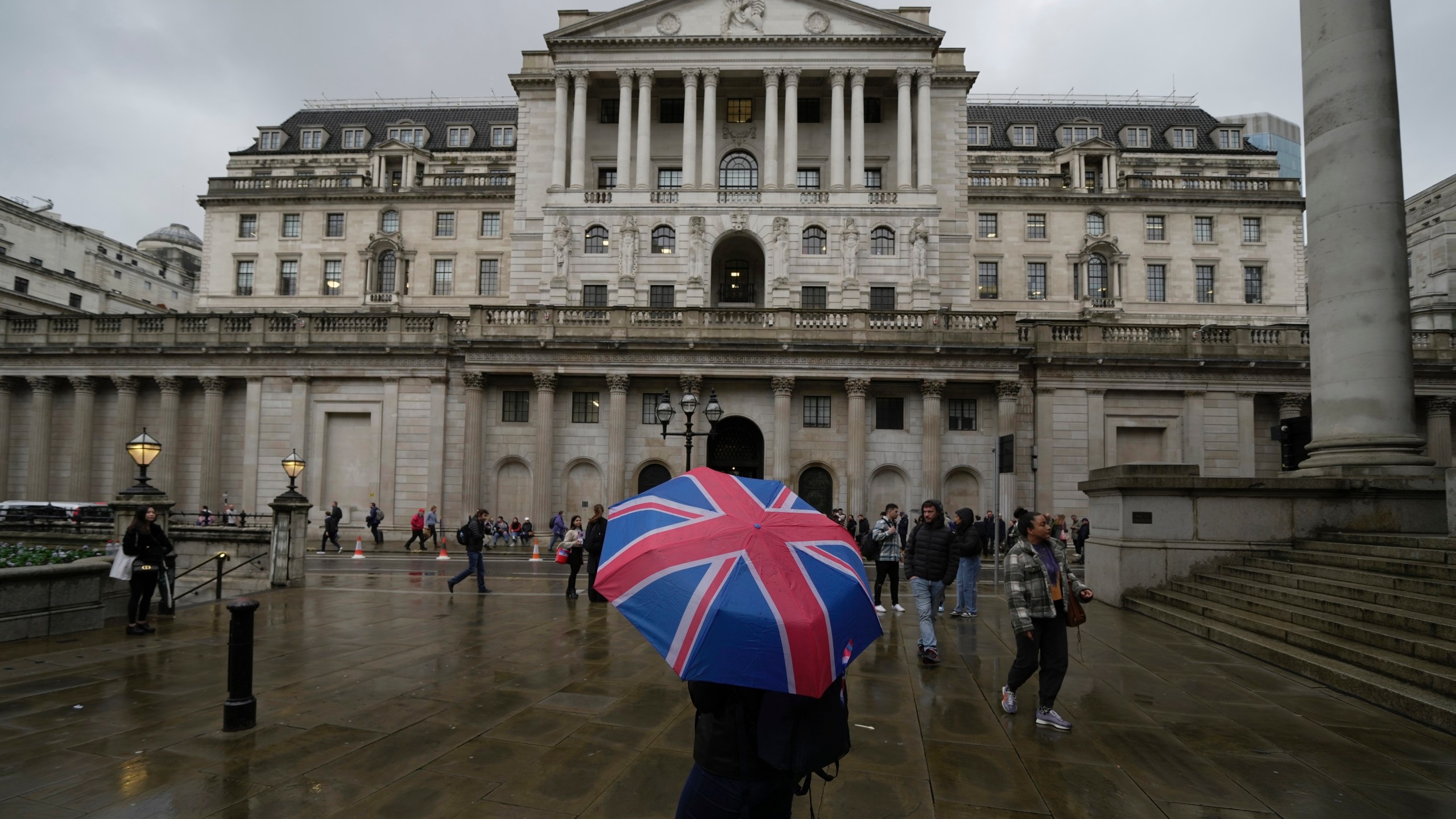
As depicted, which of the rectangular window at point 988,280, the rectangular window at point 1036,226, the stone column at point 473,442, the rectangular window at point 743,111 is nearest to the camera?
the stone column at point 473,442

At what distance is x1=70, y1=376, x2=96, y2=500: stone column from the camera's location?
32.2m

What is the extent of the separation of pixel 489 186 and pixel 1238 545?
50601 millimetres

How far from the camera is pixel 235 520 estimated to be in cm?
2970

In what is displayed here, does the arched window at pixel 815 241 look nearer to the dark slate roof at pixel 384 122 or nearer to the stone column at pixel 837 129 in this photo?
the stone column at pixel 837 129

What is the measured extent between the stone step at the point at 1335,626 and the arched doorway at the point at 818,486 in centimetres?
1725

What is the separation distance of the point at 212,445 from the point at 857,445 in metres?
27.8

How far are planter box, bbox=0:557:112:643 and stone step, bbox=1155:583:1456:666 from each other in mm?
17786

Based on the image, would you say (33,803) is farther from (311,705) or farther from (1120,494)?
(1120,494)

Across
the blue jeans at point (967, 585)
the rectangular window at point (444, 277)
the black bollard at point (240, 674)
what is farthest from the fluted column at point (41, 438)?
the blue jeans at point (967, 585)

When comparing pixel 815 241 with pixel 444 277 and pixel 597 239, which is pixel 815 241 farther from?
pixel 444 277

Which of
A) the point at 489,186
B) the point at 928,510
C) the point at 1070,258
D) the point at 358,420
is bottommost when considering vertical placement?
the point at 928,510

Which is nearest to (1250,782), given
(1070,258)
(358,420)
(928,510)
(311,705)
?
(928,510)

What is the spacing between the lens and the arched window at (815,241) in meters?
36.4

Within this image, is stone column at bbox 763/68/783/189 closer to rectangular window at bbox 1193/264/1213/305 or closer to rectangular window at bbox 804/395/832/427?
rectangular window at bbox 804/395/832/427
